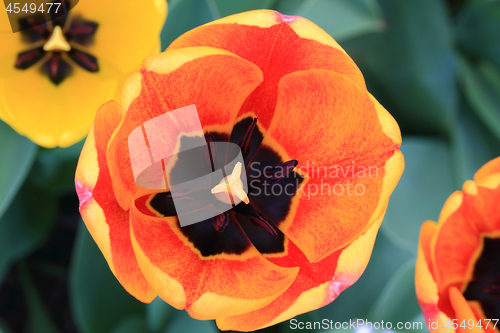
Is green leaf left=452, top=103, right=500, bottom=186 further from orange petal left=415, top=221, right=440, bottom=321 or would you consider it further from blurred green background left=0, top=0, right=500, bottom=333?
orange petal left=415, top=221, right=440, bottom=321

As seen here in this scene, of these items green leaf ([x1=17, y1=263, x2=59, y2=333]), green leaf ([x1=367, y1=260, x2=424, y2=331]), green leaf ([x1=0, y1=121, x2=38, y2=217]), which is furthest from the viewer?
green leaf ([x1=17, y1=263, x2=59, y2=333])

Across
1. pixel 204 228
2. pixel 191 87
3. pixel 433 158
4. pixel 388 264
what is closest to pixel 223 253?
pixel 204 228

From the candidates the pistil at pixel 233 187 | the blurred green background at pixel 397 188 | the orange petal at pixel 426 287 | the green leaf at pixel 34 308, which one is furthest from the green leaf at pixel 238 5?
the green leaf at pixel 34 308

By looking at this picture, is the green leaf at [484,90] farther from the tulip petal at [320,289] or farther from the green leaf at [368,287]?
the tulip petal at [320,289]

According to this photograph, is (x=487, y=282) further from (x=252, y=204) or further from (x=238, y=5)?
(x=238, y=5)

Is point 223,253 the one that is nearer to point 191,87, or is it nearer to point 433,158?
point 191,87

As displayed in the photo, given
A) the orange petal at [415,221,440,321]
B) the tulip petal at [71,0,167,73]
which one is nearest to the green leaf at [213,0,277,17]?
the tulip petal at [71,0,167,73]

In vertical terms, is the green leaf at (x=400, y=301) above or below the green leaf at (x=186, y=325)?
below
